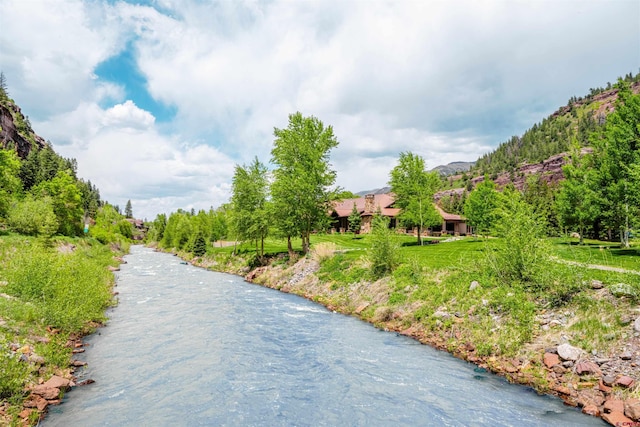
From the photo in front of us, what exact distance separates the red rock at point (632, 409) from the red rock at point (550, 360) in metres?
2.17

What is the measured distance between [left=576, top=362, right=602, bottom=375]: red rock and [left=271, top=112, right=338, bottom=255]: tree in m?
25.6

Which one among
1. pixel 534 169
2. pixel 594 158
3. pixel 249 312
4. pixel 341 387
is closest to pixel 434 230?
pixel 594 158

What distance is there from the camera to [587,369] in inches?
383

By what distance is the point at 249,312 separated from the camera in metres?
20.1

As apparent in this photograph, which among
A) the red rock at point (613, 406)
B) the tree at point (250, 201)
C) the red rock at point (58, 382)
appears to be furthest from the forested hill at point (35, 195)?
the red rock at point (613, 406)

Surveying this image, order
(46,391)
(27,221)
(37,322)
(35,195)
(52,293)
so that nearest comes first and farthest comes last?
(46,391) < (37,322) < (52,293) < (27,221) < (35,195)

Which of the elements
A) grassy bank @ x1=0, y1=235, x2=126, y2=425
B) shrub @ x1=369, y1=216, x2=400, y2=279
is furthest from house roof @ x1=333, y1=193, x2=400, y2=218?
grassy bank @ x1=0, y1=235, x2=126, y2=425

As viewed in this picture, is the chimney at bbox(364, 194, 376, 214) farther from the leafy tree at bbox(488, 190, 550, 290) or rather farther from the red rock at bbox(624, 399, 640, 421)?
the red rock at bbox(624, 399, 640, 421)

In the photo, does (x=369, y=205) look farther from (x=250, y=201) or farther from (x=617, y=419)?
(x=617, y=419)

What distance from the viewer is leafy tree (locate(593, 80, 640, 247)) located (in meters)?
24.8

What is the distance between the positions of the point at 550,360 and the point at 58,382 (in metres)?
13.8

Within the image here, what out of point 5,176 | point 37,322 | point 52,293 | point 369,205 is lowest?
point 37,322

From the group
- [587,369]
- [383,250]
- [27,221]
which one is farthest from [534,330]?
[27,221]

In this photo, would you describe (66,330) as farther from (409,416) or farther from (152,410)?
(409,416)
